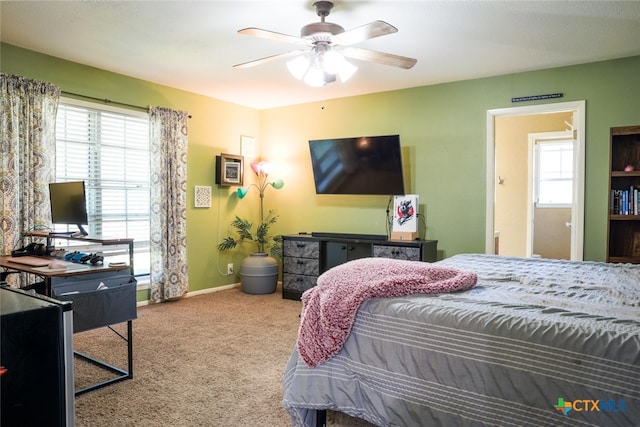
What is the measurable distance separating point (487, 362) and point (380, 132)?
372 centimetres

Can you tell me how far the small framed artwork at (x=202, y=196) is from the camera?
5062mm

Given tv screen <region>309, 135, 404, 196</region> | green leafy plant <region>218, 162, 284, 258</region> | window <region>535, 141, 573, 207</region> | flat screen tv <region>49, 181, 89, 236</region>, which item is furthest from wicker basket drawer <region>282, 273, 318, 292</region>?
window <region>535, 141, 573, 207</region>

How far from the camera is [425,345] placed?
1.66 metres

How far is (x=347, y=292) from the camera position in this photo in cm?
189

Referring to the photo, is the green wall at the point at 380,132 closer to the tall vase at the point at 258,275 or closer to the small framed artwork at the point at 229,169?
the small framed artwork at the point at 229,169

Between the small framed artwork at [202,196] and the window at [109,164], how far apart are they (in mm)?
578

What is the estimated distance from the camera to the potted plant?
16.9 ft

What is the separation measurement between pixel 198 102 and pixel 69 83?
1430mm

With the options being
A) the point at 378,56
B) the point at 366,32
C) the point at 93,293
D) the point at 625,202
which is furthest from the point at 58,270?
the point at 625,202

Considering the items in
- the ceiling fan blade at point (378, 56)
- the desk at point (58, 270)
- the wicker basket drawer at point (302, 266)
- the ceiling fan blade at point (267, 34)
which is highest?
the ceiling fan blade at point (267, 34)

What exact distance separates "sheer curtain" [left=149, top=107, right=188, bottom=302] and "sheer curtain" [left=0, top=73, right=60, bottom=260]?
1.00 meters

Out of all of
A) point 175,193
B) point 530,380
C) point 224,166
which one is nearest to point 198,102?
point 224,166

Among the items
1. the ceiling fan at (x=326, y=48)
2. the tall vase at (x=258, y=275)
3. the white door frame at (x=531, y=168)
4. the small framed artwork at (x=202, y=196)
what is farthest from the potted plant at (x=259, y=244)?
the white door frame at (x=531, y=168)

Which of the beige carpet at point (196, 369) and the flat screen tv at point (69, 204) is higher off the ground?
the flat screen tv at point (69, 204)
